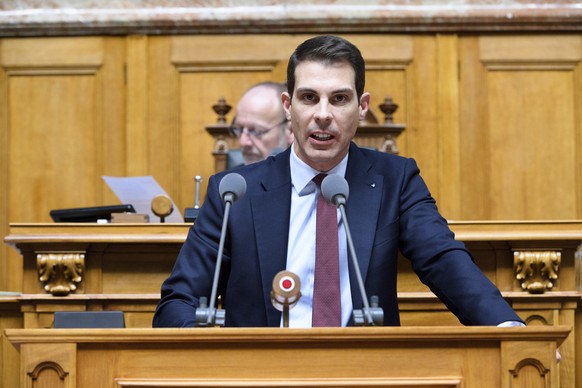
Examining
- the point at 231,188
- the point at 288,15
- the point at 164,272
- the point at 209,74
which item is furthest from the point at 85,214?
the point at 288,15

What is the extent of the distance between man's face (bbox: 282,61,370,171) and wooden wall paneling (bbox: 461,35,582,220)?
3409 millimetres

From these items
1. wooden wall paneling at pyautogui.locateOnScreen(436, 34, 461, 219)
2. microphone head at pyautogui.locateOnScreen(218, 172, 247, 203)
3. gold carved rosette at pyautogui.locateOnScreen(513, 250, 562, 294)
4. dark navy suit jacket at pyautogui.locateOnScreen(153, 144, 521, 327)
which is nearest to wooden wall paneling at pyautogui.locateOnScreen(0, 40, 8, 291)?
wooden wall paneling at pyautogui.locateOnScreen(436, 34, 461, 219)

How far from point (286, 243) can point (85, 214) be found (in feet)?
5.30

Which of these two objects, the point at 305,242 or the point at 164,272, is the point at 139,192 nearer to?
the point at 164,272

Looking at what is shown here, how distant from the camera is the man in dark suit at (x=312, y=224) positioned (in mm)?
2775

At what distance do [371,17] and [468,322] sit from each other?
149 inches

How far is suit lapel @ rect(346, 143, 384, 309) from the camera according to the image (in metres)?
2.80

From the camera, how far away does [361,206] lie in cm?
288

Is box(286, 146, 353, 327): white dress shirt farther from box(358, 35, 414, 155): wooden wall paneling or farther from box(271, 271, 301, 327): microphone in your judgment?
box(358, 35, 414, 155): wooden wall paneling

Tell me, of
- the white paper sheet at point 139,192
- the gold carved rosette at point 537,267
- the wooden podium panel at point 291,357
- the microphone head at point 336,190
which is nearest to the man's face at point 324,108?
the microphone head at point 336,190

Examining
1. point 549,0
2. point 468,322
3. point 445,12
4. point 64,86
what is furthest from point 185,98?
point 468,322

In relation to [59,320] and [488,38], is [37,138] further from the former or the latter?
[59,320]

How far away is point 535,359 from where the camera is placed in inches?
84.6

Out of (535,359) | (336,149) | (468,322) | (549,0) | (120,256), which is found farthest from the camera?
(549,0)
